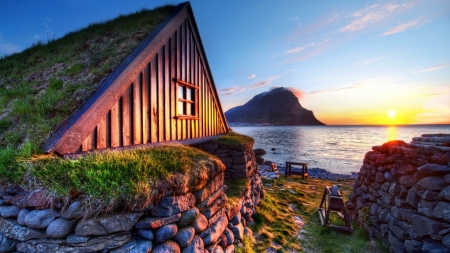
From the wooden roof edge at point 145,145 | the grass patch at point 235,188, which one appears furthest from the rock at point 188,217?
the wooden roof edge at point 145,145

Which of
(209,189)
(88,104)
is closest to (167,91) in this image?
(88,104)

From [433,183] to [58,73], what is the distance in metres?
10.8

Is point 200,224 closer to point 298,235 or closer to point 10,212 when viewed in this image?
point 10,212

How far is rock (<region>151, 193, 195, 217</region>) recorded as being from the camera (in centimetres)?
324

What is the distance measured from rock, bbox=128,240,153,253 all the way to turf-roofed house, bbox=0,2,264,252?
3 centimetres

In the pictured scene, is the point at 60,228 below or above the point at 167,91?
below

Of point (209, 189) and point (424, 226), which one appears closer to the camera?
point (209, 189)

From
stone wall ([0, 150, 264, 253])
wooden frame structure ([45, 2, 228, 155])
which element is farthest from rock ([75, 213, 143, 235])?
wooden frame structure ([45, 2, 228, 155])

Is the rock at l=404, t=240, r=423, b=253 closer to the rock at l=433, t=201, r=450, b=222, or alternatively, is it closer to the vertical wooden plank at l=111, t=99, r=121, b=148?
the rock at l=433, t=201, r=450, b=222

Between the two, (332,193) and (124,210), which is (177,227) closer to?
(124,210)

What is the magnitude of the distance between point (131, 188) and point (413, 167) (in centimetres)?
688

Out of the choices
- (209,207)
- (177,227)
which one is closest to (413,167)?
(209,207)

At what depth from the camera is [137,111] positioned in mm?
5391

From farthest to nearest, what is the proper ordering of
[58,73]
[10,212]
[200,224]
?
[58,73], [200,224], [10,212]
